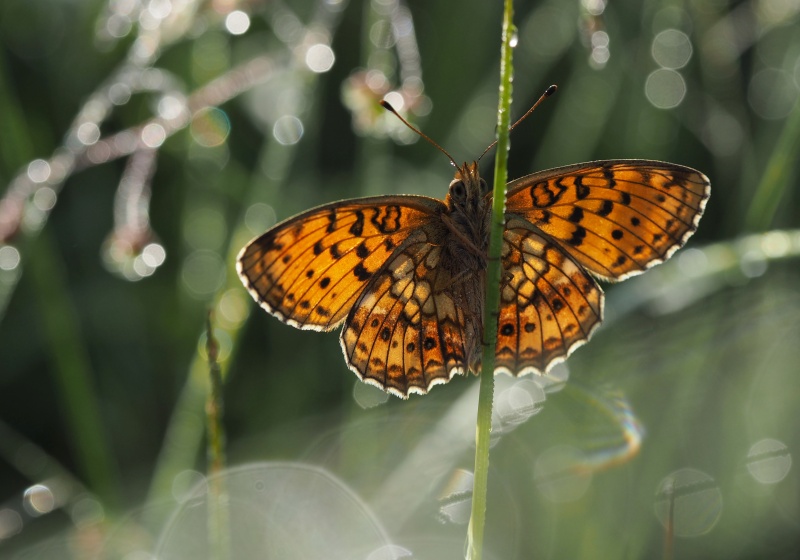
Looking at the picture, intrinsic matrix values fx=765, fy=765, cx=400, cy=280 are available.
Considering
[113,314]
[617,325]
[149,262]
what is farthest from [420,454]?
[113,314]

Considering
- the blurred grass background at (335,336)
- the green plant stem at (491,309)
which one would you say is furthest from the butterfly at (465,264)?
the green plant stem at (491,309)

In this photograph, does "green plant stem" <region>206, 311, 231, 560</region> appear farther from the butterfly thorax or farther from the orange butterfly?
the butterfly thorax

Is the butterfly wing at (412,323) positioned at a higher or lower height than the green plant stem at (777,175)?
lower

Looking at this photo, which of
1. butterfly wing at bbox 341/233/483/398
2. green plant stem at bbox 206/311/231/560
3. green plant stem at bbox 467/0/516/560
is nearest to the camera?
green plant stem at bbox 467/0/516/560

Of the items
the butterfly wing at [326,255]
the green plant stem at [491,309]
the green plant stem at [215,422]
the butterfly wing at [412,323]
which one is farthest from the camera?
the butterfly wing at [412,323]

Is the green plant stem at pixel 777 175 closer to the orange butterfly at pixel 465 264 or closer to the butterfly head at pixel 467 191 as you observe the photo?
the orange butterfly at pixel 465 264

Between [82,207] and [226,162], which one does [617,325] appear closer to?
[226,162]

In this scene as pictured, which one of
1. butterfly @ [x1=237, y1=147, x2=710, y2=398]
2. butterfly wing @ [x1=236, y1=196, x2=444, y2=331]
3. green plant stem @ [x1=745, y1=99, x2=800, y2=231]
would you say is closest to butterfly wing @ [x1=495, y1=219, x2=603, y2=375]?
butterfly @ [x1=237, y1=147, x2=710, y2=398]
